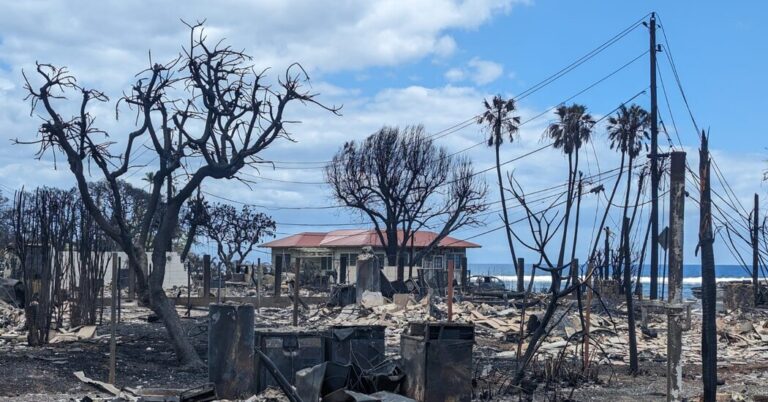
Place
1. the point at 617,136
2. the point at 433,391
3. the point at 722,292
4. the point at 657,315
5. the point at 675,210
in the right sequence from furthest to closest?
the point at 617,136 < the point at 722,292 < the point at 657,315 < the point at 433,391 < the point at 675,210

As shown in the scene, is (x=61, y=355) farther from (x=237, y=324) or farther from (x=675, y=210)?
(x=675, y=210)

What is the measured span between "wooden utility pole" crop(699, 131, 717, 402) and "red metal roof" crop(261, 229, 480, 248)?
58.4m

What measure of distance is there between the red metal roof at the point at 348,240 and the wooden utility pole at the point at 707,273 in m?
58.4

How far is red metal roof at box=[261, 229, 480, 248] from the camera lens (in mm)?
72125

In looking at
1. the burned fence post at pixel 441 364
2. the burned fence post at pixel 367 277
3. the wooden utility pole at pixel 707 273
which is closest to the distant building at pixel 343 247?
the burned fence post at pixel 367 277

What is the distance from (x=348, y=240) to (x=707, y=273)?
66.1 metres

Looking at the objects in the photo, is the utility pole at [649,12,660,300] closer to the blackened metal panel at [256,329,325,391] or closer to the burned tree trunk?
the burned tree trunk

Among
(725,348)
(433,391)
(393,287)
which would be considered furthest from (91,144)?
(393,287)

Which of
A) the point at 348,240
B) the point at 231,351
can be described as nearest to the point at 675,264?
the point at 231,351

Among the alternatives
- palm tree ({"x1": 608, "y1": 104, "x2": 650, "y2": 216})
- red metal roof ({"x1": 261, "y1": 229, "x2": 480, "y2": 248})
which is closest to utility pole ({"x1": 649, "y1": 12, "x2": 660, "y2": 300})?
palm tree ({"x1": 608, "y1": 104, "x2": 650, "y2": 216})

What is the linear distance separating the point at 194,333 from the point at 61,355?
5986 millimetres

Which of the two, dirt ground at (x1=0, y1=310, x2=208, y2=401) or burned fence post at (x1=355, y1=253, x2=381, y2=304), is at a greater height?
burned fence post at (x1=355, y1=253, x2=381, y2=304)

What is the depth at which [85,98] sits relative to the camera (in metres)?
17.4

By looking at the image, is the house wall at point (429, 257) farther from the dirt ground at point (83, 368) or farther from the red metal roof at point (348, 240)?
the dirt ground at point (83, 368)
